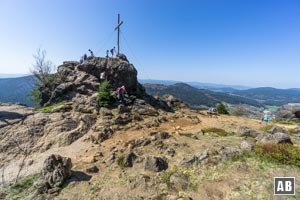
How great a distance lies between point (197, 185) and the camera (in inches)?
399

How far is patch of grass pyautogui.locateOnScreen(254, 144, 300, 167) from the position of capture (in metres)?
11.4

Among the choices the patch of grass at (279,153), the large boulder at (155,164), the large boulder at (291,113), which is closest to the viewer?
the patch of grass at (279,153)

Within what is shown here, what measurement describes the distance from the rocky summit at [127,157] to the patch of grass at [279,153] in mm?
49

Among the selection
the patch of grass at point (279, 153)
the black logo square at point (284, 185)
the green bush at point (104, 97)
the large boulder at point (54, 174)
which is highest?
the green bush at point (104, 97)

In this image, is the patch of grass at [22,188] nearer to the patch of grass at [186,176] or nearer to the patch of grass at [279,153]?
the patch of grass at [186,176]

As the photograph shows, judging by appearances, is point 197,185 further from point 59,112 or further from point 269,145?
point 59,112

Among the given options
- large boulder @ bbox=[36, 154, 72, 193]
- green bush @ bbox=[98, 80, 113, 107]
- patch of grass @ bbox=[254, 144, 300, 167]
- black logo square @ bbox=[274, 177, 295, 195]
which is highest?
green bush @ bbox=[98, 80, 113, 107]

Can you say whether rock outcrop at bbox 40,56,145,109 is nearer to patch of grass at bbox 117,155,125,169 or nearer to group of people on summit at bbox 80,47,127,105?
group of people on summit at bbox 80,47,127,105

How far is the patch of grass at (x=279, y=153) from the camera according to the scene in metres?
11.4

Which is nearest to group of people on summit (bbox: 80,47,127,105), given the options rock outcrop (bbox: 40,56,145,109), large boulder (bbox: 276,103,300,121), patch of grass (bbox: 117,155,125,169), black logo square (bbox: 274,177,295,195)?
rock outcrop (bbox: 40,56,145,109)

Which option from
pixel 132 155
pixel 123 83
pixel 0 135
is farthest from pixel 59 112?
pixel 132 155

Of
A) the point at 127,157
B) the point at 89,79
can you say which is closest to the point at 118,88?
the point at 89,79

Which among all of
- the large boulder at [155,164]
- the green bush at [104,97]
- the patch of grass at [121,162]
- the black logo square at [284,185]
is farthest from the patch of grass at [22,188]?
the black logo square at [284,185]

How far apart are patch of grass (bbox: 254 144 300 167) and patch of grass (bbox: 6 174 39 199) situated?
1430cm
